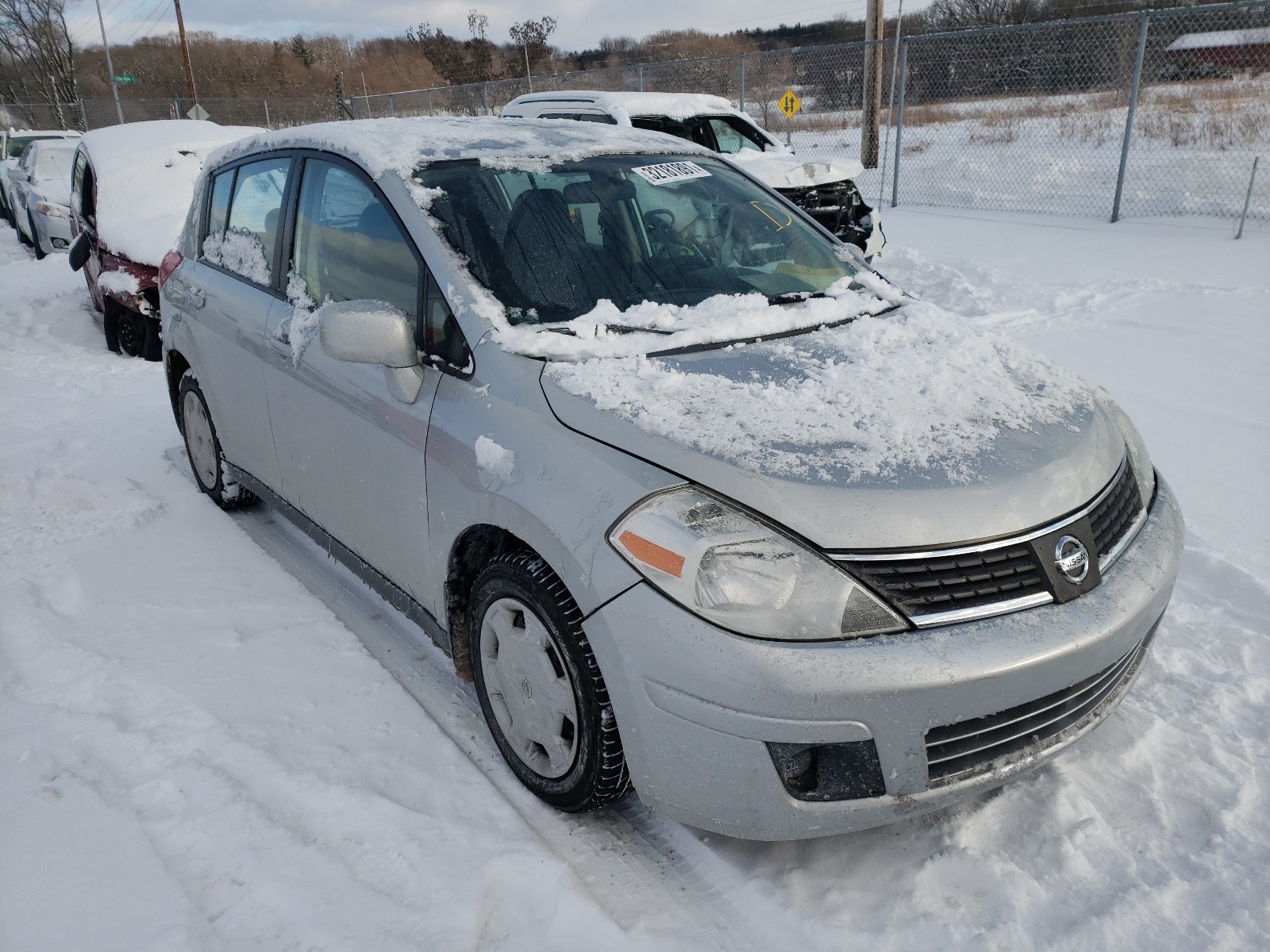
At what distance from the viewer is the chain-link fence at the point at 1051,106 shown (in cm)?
1154

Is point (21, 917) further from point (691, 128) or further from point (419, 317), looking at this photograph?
point (691, 128)

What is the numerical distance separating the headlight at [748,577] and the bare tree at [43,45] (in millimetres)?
54103

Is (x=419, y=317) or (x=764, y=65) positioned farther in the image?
(x=764, y=65)

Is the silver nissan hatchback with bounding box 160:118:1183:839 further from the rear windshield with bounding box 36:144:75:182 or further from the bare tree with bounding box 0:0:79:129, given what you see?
the bare tree with bounding box 0:0:79:129

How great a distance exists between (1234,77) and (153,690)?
63.4 ft

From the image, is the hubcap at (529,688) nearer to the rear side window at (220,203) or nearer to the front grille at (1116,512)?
the front grille at (1116,512)

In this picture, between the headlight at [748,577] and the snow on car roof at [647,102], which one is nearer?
the headlight at [748,577]

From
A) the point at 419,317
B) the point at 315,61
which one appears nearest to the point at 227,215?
the point at 419,317

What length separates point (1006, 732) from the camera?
196cm

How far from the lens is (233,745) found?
2555 mm

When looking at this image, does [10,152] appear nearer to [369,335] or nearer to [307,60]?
[369,335]

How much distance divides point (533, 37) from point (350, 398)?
147 ft

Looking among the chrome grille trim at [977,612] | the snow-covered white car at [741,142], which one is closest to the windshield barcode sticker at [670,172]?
the chrome grille trim at [977,612]

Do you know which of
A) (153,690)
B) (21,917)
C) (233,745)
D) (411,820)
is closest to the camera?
(21,917)
